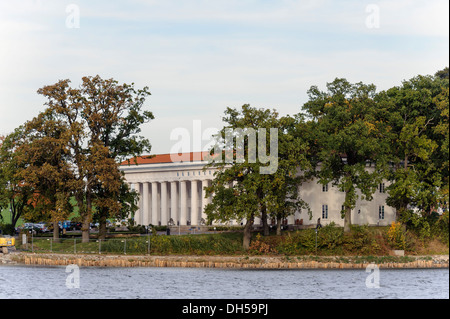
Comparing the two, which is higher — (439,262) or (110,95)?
(110,95)

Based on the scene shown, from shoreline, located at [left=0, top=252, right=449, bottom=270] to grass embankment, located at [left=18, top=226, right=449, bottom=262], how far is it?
68.3 inches

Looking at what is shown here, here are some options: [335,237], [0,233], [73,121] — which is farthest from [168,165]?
[335,237]

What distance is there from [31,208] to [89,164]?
12.2 metres

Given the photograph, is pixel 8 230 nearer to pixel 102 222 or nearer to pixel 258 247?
pixel 102 222

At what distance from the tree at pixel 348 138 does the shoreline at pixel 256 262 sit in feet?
26.4

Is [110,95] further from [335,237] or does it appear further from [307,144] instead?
[335,237]

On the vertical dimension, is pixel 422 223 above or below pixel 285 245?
above

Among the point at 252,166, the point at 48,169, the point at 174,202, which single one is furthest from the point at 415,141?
the point at 174,202

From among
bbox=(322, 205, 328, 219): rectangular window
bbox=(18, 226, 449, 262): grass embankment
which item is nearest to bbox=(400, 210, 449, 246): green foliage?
bbox=(18, 226, 449, 262): grass embankment

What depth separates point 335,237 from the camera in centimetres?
8944

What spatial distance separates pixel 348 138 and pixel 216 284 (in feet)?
86.1

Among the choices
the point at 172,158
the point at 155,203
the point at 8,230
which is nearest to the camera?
the point at 8,230

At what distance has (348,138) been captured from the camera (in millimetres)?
91625

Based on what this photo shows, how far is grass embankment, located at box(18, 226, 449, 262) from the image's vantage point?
89.0m
